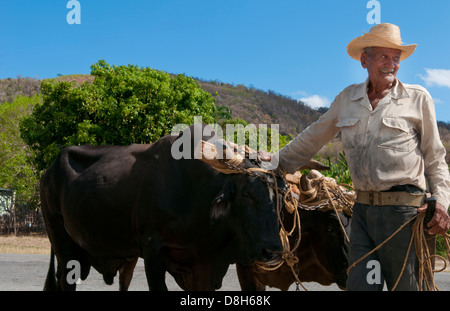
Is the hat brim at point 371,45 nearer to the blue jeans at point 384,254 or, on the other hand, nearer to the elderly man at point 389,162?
the elderly man at point 389,162

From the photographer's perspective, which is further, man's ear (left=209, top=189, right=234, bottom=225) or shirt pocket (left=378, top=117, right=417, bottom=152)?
man's ear (left=209, top=189, right=234, bottom=225)

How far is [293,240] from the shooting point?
210 inches

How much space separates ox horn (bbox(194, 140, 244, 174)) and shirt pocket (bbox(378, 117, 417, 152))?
1.42 metres

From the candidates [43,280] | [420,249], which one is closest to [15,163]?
[43,280]

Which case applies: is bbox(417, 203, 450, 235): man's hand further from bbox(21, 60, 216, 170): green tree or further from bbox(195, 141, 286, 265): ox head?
bbox(21, 60, 216, 170): green tree

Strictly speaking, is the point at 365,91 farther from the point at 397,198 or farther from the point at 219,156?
the point at 219,156

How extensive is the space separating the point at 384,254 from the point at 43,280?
863 cm

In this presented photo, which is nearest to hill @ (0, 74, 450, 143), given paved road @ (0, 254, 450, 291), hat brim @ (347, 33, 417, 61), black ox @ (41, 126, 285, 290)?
paved road @ (0, 254, 450, 291)

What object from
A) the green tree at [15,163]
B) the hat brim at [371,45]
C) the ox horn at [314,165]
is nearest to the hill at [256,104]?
the green tree at [15,163]

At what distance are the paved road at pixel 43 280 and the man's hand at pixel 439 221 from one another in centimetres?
637

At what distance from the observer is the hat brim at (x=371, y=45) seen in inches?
140

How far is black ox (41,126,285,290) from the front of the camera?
4.36 m

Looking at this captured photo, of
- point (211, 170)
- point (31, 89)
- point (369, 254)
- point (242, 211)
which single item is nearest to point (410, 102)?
point (369, 254)

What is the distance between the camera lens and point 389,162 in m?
3.43
